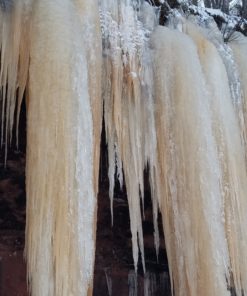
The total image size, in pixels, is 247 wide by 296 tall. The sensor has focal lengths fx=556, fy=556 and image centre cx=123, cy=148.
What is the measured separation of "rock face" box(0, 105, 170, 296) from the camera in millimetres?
3182

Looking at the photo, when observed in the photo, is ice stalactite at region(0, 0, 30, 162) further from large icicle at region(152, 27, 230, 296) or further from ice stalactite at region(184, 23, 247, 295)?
ice stalactite at region(184, 23, 247, 295)

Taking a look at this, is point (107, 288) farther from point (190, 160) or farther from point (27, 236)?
point (27, 236)

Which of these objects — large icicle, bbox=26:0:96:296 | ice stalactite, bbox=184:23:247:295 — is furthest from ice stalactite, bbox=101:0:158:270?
ice stalactite, bbox=184:23:247:295

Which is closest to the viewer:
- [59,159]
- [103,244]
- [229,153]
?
[59,159]

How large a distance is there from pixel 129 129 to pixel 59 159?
0.52 meters

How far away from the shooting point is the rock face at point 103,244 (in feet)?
10.4

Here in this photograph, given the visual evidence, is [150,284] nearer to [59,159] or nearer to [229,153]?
[229,153]

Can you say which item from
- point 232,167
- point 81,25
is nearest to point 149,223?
point 232,167

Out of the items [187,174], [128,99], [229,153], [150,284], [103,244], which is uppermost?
[128,99]

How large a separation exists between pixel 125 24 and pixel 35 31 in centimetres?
48

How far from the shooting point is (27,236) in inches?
76.6

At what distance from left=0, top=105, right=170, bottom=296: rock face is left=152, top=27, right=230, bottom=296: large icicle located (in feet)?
1.57

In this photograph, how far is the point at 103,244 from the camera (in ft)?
12.4

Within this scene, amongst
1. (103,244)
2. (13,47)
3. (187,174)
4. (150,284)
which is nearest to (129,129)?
(187,174)
